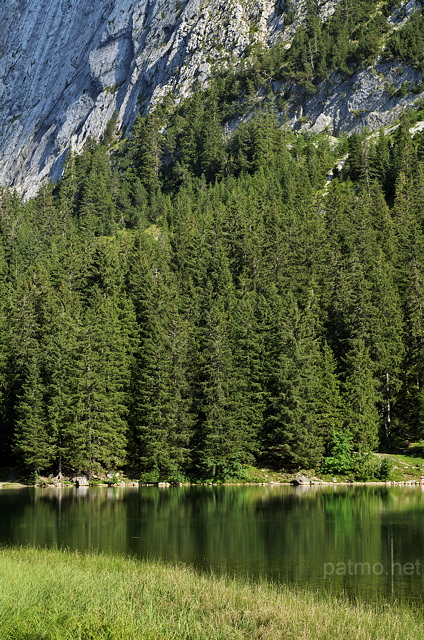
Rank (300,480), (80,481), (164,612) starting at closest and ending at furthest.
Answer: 1. (164,612)
2. (300,480)
3. (80,481)

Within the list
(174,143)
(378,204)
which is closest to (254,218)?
(378,204)

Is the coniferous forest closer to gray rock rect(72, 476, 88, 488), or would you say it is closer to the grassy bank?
gray rock rect(72, 476, 88, 488)

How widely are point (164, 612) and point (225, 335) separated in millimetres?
63384

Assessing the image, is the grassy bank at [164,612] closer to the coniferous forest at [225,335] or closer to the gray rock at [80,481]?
Answer: the gray rock at [80,481]

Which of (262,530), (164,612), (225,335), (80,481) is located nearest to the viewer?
(164,612)

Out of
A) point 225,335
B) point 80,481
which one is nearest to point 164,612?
point 80,481

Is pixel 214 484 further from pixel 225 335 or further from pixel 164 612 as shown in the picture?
pixel 164 612

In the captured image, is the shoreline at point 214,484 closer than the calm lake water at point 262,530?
No

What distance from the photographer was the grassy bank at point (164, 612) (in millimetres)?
15414

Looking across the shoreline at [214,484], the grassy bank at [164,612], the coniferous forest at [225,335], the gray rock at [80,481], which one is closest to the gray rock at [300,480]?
the shoreline at [214,484]

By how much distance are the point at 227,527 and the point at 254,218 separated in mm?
83519

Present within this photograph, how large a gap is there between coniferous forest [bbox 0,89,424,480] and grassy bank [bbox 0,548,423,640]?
173ft

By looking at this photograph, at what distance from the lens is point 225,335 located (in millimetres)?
80562

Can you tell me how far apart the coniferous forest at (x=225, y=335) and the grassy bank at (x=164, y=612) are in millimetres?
52653
